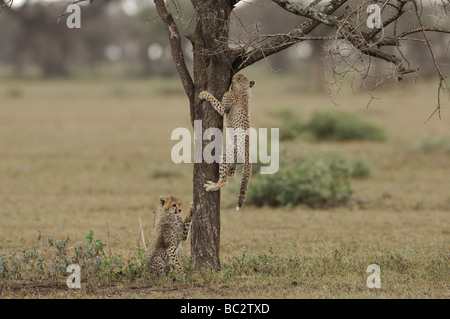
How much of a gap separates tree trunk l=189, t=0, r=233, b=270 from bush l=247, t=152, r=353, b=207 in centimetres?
553

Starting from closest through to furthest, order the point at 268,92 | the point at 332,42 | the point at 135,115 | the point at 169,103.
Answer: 1. the point at 332,42
2. the point at 135,115
3. the point at 169,103
4. the point at 268,92

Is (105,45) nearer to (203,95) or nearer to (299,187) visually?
(299,187)

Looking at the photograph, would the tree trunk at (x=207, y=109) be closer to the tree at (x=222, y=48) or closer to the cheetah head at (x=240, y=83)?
the tree at (x=222, y=48)

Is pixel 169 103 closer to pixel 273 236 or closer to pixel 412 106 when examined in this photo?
pixel 412 106

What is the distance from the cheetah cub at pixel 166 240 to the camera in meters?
7.39

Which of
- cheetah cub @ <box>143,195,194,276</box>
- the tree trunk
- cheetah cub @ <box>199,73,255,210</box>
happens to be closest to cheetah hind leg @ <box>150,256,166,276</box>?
cheetah cub @ <box>143,195,194,276</box>

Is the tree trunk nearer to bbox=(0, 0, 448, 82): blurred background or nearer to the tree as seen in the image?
the tree

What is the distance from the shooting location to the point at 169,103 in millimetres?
34875

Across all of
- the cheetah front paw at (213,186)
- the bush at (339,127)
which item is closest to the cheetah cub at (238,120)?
the cheetah front paw at (213,186)

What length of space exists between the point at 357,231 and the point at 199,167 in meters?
4.28

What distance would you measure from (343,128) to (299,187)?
8941 millimetres

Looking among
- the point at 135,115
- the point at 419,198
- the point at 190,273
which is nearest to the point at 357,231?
the point at 419,198

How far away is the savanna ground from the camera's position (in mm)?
7094
